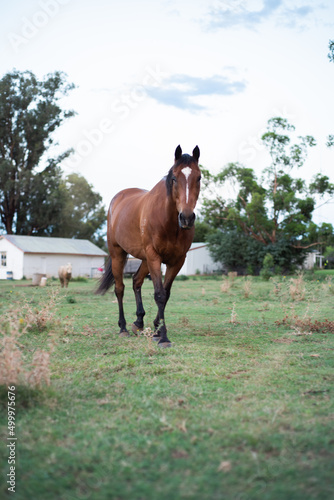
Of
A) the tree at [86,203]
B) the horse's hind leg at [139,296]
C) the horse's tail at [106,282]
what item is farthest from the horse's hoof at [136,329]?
the tree at [86,203]

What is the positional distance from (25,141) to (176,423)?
4469 cm

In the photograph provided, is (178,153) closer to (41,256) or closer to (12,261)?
(41,256)

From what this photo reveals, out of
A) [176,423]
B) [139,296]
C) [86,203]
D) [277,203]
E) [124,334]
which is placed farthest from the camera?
[86,203]

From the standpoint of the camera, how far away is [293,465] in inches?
86.0

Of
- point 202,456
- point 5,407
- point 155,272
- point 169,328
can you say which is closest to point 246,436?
point 202,456

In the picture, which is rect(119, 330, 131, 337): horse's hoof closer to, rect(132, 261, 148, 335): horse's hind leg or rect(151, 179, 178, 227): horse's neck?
rect(132, 261, 148, 335): horse's hind leg

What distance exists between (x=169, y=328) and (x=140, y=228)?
72.6 inches

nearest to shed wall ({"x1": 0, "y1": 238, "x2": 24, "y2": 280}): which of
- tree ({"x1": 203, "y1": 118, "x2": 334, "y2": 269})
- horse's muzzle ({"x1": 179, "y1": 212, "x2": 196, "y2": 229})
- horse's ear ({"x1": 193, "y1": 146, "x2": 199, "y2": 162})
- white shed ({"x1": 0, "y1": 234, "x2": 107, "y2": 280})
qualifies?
white shed ({"x1": 0, "y1": 234, "x2": 107, "y2": 280})

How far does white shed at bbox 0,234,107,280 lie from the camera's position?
35.2 meters

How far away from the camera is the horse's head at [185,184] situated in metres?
4.93

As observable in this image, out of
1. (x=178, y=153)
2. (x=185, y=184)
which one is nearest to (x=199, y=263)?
(x=178, y=153)

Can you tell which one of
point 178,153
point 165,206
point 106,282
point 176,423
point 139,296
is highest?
point 178,153

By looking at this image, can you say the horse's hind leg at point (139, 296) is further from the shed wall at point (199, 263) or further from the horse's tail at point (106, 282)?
the shed wall at point (199, 263)

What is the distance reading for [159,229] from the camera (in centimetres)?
577
